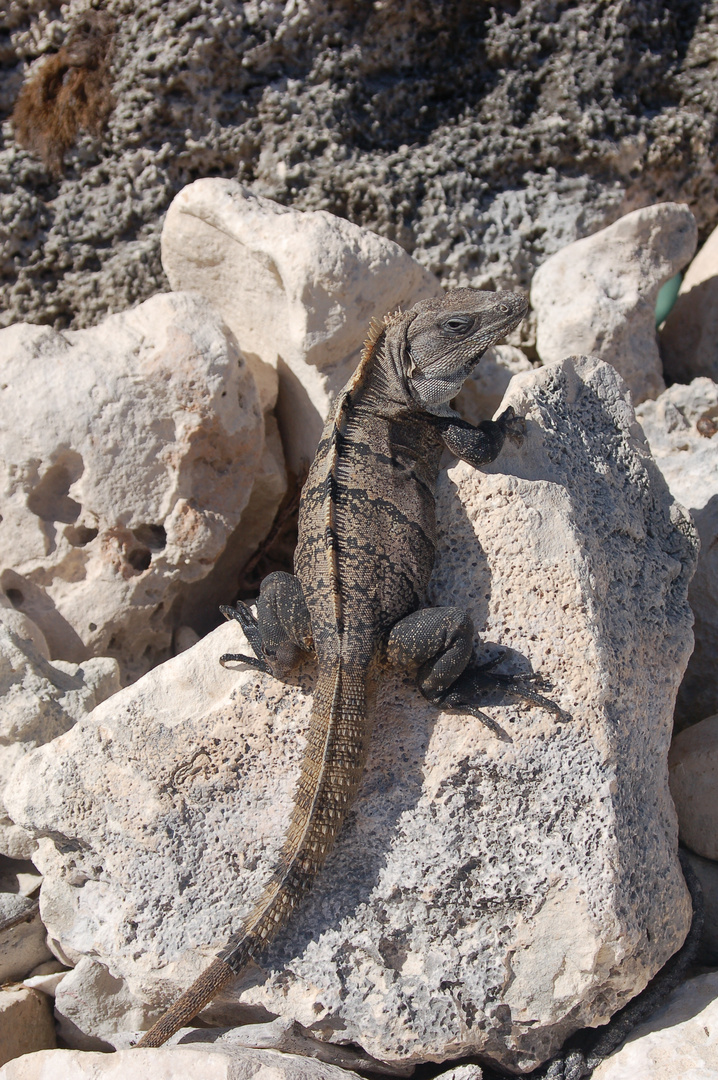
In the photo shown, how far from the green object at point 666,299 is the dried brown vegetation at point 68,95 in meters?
3.38

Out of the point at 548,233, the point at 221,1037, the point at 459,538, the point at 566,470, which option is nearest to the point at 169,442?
the point at 459,538

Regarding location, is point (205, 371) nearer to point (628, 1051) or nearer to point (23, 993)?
point (23, 993)

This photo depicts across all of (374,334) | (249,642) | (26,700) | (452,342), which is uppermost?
(374,334)

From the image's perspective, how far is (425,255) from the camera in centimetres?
460

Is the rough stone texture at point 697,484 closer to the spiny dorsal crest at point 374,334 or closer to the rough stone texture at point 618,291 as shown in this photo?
the rough stone texture at point 618,291

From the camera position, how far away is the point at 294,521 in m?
4.36

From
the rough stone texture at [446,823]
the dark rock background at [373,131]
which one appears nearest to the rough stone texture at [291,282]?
the dark rock background at [373,131]

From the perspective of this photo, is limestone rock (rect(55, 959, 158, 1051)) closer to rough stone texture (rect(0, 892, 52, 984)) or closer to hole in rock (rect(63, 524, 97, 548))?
rough stone texture (rect(0, 892, 52, 984))

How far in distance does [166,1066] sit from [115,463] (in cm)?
224

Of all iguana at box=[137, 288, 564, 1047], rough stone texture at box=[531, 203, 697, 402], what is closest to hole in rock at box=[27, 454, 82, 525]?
iguana at box=[137, 288, 564, 1047]

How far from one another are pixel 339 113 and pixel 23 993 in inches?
178

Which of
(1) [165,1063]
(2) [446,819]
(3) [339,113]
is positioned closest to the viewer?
(1) [165,1063]

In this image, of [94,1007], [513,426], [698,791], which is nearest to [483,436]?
[513,426]

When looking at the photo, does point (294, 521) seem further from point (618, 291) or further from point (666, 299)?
point (666, 299)
